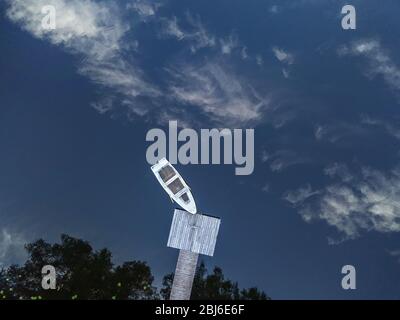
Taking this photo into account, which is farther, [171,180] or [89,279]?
[171,180]

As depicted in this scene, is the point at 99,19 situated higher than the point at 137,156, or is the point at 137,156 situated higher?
the point at 99,19

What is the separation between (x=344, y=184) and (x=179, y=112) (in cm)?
1451

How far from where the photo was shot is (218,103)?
39.0m

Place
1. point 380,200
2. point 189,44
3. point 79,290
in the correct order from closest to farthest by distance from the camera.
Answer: point 79,290, point 380,200, point 189,44

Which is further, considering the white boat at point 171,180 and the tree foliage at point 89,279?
the white boat at point 171,180

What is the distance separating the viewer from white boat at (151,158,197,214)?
117 feet

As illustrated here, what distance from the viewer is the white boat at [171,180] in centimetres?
3575

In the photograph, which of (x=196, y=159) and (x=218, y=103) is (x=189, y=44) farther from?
(x=196, y=159)

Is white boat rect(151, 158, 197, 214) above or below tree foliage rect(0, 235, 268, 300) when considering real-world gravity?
above

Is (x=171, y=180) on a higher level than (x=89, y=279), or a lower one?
higher

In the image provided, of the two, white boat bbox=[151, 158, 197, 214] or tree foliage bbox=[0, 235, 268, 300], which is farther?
white boat bbox=[151, 158, 197, 214]

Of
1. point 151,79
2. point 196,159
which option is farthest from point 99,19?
point 196,159

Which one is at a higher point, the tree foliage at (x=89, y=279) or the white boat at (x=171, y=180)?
the white boat at (x=171, y=180)

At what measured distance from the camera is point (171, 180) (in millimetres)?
35906
